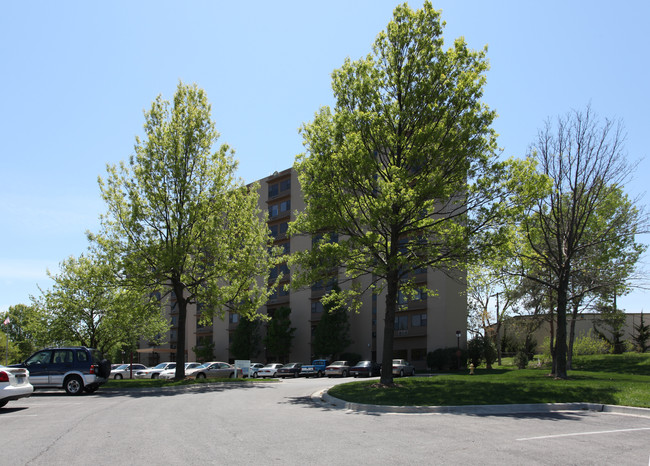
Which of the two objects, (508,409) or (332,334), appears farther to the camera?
(332,334)

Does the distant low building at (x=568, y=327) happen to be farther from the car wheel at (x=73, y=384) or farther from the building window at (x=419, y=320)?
the car wheel at (x=73, y=384)

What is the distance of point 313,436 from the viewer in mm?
9109

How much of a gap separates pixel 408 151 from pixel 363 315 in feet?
122

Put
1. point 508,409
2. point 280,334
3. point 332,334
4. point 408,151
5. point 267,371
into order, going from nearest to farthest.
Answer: point 508,409 → point 408,151 → point 267,371 → point 332,334 → point 280,334

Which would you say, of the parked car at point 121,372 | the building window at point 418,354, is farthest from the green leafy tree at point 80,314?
the building window at point 418,354

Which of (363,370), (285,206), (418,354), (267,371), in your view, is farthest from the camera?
(285,206)

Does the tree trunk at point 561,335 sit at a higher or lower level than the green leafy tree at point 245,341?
higher

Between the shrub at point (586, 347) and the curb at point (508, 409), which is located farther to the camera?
the shrub at point (586, 347)

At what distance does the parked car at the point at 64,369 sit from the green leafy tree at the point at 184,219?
5725 mm

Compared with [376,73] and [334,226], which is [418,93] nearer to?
[376,73]

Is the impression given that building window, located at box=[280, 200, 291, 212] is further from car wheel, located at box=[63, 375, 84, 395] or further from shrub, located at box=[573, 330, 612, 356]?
car wheel, located at box=[63, 375, 84, 395]

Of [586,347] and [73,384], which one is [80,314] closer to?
[73,384]

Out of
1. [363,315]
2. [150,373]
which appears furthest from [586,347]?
[150,373]

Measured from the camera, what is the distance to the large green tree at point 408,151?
58.5 ft
